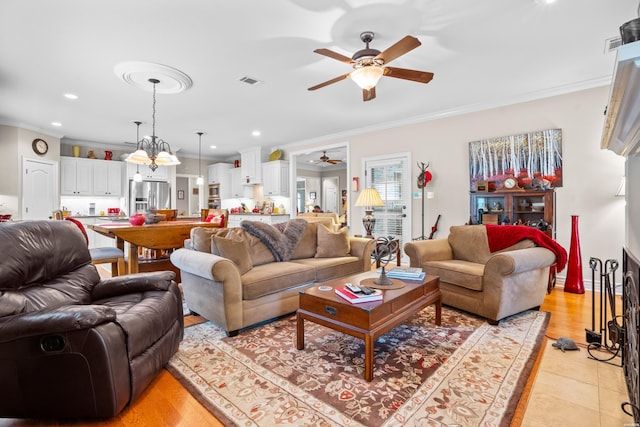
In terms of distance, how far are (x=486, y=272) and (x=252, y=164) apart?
256 inches

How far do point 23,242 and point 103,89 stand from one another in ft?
9.75

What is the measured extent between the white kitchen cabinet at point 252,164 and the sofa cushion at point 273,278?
5.06 metres

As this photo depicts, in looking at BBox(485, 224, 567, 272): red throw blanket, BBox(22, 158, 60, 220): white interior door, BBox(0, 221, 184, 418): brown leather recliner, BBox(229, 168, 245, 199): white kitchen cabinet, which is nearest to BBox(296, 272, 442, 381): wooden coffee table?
BBox(0, 221, 184, 418): brown leather recliner

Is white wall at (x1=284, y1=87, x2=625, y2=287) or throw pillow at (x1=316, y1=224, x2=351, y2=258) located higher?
white wall at (x1=284, y1=87, x2=625, y2=287)

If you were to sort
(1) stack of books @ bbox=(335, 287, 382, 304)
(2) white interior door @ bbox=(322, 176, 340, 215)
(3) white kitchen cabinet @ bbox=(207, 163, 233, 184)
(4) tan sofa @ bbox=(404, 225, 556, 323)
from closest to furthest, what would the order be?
(1) stack of books @ bbox=(335, 287, 382, 304), (4) tan sofa @ bbox=(404, 225, 556, 323), (3) white kitchen cabinet @ bbox=(207, 163, 233, 184), (2) white interior door @ bbox=(322, 176, 340, 215)

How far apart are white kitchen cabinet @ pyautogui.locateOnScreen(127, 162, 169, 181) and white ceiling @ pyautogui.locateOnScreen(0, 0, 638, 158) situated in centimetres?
237

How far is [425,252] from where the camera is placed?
3.36 meters

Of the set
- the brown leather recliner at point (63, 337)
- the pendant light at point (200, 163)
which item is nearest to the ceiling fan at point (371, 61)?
the brown leather recliner at point (63, 337)

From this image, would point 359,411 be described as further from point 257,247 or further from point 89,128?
point 89,128

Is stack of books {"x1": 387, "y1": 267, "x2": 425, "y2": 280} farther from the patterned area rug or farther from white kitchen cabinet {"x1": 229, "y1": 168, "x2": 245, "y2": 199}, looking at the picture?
white kitchen cabinet {"x1": 229, "y1": 168, "x2": 245, "y2": 199}

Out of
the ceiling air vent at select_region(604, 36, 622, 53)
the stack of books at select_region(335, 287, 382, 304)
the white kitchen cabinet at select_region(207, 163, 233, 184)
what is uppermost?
the ceiling air vent at select_region(604, 36, 622, 53)

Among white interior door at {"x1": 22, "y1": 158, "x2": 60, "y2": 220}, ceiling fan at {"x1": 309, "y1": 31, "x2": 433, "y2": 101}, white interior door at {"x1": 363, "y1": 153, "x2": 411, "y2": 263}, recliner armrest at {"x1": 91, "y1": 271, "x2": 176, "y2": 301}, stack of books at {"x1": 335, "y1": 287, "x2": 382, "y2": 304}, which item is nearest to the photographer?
stack of books at {"x1": 335, "y1": 287, "x2": 382, "y2": 304}

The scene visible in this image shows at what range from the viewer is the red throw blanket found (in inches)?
120

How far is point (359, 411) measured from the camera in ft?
5.26
